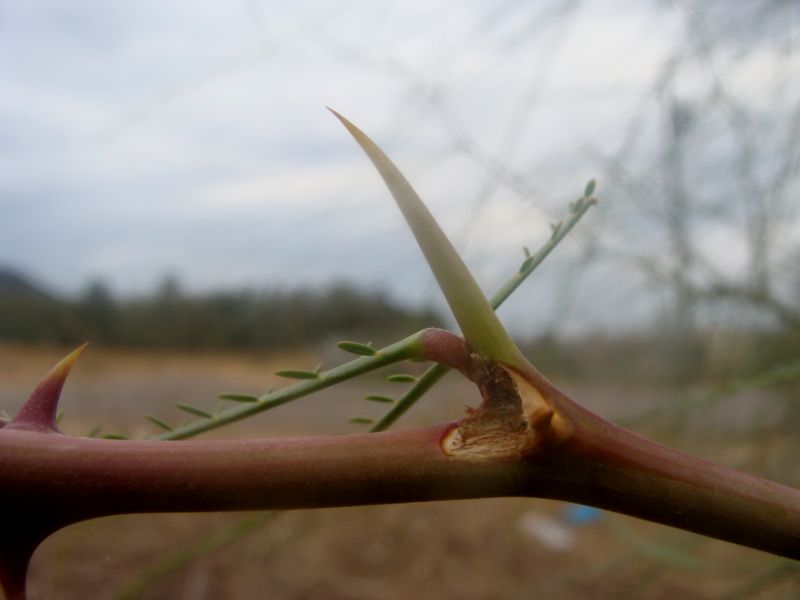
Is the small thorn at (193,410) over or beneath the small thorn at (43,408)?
beneath

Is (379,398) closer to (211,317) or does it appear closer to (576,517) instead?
(211,317)

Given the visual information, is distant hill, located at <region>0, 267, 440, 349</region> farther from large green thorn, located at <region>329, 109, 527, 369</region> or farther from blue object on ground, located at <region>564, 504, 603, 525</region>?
blue object on ground, located at <region>564, 504, 603, 525</region>

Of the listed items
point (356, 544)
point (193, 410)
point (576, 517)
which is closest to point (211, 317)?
point (356, 544)

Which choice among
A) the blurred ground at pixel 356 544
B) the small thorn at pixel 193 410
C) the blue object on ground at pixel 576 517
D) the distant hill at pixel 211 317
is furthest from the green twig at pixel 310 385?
the blue object on ground at pixel 576 517

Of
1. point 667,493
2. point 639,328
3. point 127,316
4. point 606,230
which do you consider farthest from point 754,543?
point 127,316

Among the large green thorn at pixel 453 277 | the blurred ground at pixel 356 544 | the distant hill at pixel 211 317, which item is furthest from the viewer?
the blurred ground at pixel 356 544

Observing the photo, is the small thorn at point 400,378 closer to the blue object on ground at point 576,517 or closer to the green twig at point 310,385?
the green twig at point 310,385

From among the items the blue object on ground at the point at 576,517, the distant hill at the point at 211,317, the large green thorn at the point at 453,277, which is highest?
the large green thorn at the point at 453,277

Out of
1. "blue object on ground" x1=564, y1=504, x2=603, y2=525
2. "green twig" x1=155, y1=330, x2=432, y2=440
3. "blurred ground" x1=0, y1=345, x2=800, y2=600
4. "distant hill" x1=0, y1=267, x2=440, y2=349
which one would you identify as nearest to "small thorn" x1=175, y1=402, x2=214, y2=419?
"green twig" x1=155, y1=330, x2=432, y2=440
